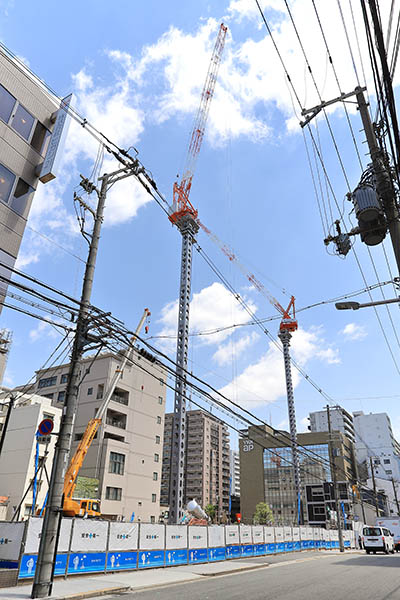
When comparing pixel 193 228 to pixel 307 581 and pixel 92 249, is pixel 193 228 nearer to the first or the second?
pixel 92 249

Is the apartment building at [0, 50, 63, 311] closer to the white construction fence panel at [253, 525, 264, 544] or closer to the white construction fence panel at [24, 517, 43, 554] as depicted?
the white construction fence panel at [24, 517, 43, 554]

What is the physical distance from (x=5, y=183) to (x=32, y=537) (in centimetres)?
1482

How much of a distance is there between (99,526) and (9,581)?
12.2ft

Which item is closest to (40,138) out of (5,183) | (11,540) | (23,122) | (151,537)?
(23,122)

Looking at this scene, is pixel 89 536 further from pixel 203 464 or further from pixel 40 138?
pixel 203 464

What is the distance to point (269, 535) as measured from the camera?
28.3 metres

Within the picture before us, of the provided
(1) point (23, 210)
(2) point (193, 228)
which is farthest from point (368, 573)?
(2) point (193, 228)

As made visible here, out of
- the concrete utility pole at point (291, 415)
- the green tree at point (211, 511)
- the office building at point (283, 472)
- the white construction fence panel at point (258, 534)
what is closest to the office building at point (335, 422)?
the office building at point (283, 472)

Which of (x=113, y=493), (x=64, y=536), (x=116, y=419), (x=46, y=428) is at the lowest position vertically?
(x=64, y=536)

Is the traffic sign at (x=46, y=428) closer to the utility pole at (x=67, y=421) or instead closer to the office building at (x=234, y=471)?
the utility pole at (x=67, y=421)

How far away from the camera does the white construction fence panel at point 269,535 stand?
27656 mm

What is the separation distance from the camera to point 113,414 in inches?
2028

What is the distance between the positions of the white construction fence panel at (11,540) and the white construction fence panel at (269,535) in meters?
20.3

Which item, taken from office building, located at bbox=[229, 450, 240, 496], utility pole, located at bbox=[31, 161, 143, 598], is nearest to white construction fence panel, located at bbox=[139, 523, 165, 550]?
utility pole, located at bbox=[31, 161, 143, 598]
